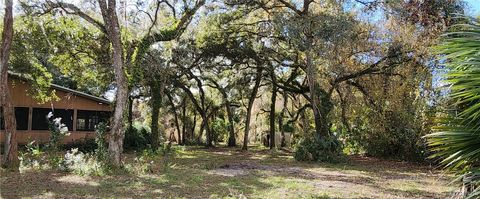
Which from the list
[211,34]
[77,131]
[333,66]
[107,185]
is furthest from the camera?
[77,131]

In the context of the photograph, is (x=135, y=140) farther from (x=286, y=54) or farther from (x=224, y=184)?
(x=224, y=184)

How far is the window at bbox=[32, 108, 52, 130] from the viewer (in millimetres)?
19953

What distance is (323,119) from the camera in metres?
16.1

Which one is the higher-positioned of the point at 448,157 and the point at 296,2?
the point at 296,2

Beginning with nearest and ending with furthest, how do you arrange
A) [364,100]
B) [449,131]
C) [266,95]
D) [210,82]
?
1. [449,131]
2. [364,100]
3. [210,82]
4. [266,95]

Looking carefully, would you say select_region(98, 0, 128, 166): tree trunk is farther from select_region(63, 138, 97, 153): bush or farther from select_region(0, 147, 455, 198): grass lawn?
select_region(63, 138, 97, 153): bush

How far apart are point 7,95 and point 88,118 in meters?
12.4

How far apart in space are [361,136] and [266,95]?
10.9 meters

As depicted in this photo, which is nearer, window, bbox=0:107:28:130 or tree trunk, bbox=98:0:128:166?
tree trunk, bbox=98:0:128:166

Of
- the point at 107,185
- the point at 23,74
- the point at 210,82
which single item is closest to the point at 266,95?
the point at 210,82

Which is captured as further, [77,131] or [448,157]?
[77,131]

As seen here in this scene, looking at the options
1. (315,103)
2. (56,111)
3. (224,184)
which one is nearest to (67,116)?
(56,111)

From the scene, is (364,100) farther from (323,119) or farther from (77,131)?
(77,131)

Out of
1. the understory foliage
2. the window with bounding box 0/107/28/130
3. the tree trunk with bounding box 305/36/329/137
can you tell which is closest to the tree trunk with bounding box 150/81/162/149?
the understory foliage
